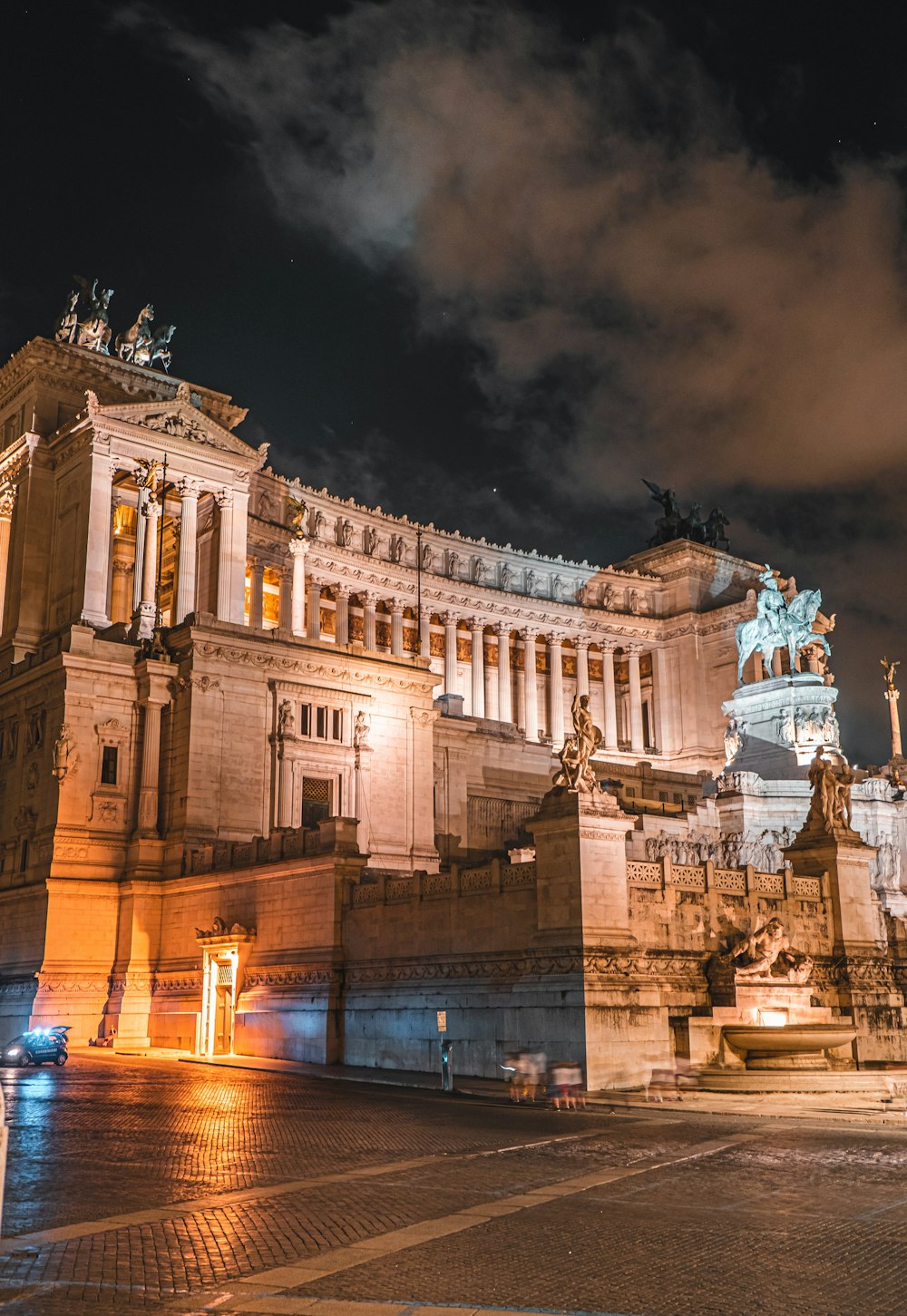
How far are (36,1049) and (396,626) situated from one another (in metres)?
61.4

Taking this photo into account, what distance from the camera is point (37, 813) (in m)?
52.3

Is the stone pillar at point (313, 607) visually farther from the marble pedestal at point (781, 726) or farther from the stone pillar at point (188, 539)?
the marble pedestal at point (781, 726)

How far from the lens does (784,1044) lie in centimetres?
3206

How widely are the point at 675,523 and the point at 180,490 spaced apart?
6395 cm

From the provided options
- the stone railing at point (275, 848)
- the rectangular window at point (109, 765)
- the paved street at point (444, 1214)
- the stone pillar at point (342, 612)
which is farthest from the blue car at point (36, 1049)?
the stone pillar at point (342, 612)

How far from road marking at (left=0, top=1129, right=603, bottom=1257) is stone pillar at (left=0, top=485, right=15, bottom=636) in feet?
193

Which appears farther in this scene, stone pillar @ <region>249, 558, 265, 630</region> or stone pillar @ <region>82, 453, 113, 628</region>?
stone pillar @ <region>249, 558, 265, 630</region>

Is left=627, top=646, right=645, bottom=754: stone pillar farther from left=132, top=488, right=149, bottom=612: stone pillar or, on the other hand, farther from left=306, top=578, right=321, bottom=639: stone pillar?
left=132, top=488, right=149, bottom=612: stone pillar

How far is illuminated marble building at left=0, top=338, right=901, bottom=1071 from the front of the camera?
124ft

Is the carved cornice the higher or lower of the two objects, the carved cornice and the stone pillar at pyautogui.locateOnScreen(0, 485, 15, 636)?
the lower

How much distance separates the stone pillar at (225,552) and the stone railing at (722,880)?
126ft

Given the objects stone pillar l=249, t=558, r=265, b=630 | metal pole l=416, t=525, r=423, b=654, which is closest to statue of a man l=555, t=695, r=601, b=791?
stone pillar l=249, t=558, r=265, b=630

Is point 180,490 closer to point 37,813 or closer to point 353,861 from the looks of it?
point 37,813

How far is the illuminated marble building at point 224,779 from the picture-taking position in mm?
37781
